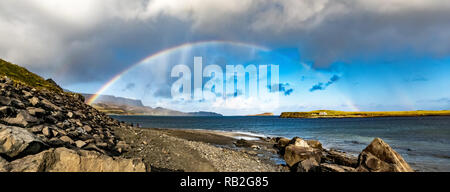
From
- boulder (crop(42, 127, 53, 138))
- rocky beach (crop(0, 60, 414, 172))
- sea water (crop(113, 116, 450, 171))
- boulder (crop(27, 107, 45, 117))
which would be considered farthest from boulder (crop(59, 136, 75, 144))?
sea water (crop(113, 116, 450, 171))

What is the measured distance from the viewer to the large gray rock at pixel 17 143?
8.85 m

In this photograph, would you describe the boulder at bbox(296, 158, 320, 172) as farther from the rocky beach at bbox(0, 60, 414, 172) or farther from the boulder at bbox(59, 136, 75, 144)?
the boulder at bbox(59, 136, 75, 144)

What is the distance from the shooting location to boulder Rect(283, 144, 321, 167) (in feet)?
65.4

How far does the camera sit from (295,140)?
81.8 ft

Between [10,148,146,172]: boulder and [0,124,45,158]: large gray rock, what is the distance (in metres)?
0.55

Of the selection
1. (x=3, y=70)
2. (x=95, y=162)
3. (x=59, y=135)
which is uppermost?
(x=3, y=70)

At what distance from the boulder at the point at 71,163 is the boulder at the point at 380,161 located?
16.3 meters
